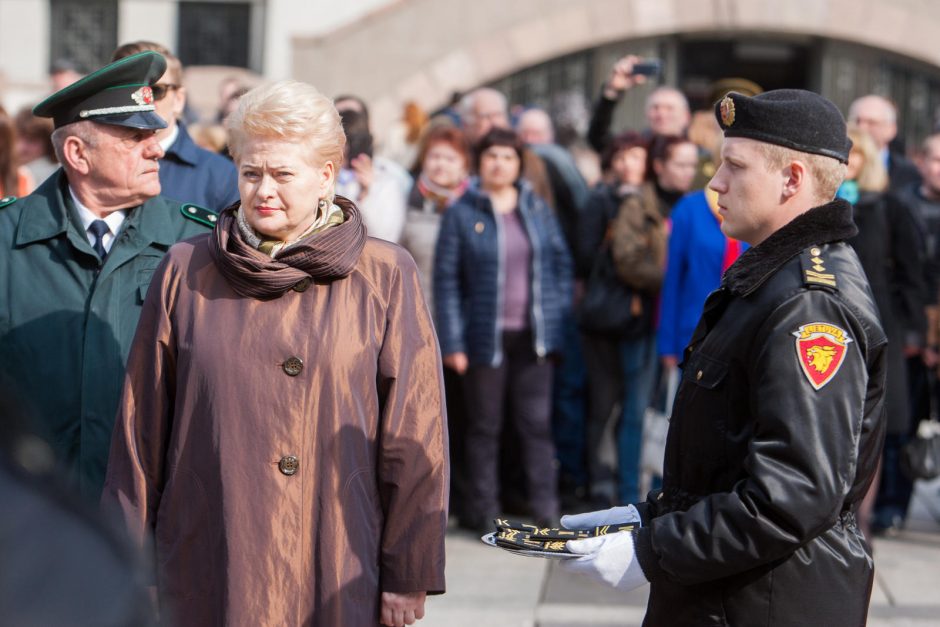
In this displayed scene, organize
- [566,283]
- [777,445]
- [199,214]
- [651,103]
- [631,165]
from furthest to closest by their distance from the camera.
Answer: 1. [651,103]
2. [631,165]
3. [566,283]
4. [199,214]
5. [777,445]

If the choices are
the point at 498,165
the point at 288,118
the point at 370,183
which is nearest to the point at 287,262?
the point at 288,118

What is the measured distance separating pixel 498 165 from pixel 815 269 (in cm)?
438

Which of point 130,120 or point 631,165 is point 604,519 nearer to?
point 130,120

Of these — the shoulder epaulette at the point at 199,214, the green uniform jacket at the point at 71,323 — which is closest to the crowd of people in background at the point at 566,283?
the shoulder epaulette at the point at 199,214

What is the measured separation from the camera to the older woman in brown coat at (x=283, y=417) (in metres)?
3.32

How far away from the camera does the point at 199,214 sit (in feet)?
13.6

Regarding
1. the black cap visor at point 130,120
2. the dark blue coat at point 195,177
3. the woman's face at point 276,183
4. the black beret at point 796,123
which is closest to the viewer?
the black beret at point 796,123

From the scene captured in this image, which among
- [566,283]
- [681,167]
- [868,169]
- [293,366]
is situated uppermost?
[868,169]

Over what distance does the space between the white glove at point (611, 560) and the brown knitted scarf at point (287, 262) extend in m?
0.91

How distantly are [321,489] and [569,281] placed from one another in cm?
411

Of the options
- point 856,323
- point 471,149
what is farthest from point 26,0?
point 856,323

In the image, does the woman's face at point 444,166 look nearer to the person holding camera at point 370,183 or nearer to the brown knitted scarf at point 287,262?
the person holding camera at point 370,183

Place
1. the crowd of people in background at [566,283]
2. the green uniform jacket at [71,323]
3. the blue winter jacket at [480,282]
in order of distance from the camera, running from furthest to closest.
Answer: the blue winter jacket at [480,282] < the crowd of people in background at [566,283] < the green uniform jacket at [71,323]

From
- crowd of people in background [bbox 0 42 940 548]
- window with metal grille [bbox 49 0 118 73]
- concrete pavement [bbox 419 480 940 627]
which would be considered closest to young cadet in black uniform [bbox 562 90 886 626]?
concrete pavement [bbox 419 480 940 627]
